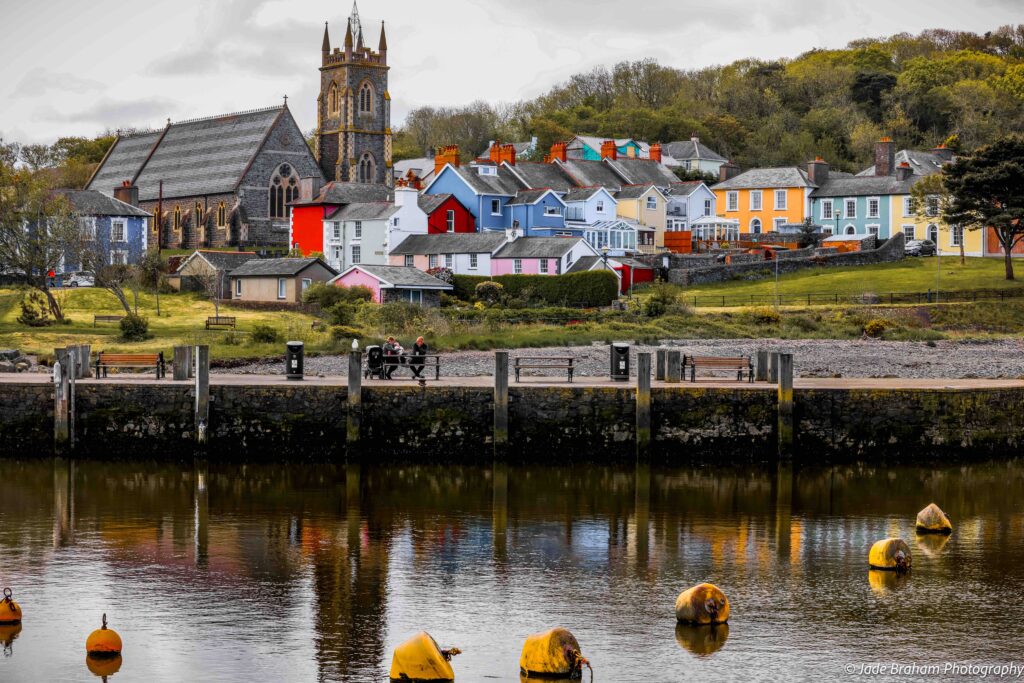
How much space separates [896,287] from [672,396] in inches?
1750

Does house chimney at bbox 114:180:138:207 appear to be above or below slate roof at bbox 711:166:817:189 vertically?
below

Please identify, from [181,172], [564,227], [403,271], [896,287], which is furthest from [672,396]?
[181,172]

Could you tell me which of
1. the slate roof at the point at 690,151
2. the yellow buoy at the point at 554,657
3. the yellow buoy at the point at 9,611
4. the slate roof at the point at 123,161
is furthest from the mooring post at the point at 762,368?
the slate roof at the point at 690,151

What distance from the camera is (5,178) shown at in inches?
2692

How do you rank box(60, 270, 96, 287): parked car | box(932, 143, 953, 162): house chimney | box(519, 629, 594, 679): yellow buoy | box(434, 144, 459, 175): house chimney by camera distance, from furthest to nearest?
1. box(932, 143, 953, 162): house chimney
2. box(434, 144, 459, 175): house chimney
3. box(60, 270, 96, 287): parked car
4. box(519, 629, 594, 679): yellow buoy

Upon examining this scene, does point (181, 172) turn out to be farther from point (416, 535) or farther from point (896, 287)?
point (416, 535)

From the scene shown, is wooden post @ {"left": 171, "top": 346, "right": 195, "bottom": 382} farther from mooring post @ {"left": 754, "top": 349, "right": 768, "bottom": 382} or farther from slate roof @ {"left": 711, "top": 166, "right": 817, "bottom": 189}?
slate roof @ {"left": 711, "top": 166, "right": 817, "bottom": 189}

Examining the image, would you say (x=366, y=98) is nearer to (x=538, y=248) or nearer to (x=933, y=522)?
(x=538, y=248)

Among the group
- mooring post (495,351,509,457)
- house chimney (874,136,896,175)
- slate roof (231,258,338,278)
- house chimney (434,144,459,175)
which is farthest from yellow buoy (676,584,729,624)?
house chimney (874,136,896,175)

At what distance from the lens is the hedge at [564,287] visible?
7506cm

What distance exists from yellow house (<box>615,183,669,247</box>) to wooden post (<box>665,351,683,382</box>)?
2240 inches

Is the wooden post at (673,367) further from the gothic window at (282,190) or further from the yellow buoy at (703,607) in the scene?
the gothic window at (282,190)

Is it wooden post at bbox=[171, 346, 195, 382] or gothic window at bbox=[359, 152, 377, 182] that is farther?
gothic window at bbox=[359, 152, 377, 182]

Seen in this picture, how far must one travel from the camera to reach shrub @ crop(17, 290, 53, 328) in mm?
60344
